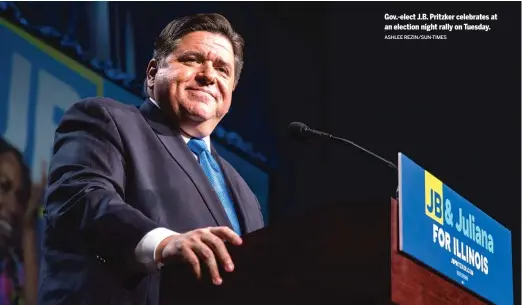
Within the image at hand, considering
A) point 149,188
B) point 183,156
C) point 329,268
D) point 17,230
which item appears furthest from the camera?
point 17,230

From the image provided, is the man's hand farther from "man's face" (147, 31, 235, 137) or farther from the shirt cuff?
"man's face" (147, 31, 235, 137)

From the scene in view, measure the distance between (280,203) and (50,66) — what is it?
1.24 meters

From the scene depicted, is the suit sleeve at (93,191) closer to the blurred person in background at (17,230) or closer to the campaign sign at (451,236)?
the campaign sign at (451,236)

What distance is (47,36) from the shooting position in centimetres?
317

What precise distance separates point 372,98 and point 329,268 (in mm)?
2570

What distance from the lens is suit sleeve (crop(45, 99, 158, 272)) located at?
1580mm

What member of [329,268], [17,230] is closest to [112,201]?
[329,268]

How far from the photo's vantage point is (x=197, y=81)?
84.4 inches

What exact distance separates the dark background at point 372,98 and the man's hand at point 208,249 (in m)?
2.18

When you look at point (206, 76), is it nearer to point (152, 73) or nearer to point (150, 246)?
point (152, 73)

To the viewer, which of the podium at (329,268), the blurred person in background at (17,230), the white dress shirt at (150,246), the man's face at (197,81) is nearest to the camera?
the podium at (329,268)

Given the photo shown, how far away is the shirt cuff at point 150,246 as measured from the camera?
1.52 metres

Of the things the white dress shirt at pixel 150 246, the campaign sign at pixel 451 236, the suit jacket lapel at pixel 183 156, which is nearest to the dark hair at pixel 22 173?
the suit jacket lapel at pixel 183 156

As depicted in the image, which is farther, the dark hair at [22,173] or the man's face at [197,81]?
the dark hair at [22,173]
